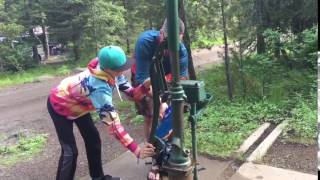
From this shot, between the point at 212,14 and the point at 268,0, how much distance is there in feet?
6.81

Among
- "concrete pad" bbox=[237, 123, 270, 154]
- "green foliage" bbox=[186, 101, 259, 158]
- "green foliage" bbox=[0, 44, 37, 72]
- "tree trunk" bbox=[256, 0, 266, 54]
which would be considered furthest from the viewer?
"green foliage" bbox=[0, 44, 37, 72]

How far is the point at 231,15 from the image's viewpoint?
7.83m

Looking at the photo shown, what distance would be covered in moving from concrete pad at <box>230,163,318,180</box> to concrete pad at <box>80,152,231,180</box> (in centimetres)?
20

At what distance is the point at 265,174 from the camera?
14.3 ft

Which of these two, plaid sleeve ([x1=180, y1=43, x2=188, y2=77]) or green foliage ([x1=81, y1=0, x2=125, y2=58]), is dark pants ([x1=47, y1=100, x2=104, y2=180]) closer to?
plaid sleeve ([x1=180, y1=43, x2=188, y2=77])

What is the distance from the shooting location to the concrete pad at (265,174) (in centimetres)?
426

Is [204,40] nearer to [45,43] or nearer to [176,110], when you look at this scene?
[176,110]

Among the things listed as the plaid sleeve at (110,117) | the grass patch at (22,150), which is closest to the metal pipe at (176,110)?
the plaid sleeve at (110,117)

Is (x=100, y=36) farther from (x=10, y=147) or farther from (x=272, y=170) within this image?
(x=272, y=170)

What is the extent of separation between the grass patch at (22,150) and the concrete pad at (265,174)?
2658mm

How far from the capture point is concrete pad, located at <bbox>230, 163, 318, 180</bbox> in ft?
14.0

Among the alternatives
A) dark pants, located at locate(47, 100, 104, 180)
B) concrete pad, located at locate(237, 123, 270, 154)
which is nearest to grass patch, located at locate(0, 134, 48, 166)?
dark pants, located at locate(47, 100, 104, 180)

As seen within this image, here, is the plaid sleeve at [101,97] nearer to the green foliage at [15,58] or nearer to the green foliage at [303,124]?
the green foliage at [303,124]

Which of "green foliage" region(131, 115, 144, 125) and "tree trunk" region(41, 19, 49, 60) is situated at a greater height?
"tree trunk" region(41, 19, 49, 60)
